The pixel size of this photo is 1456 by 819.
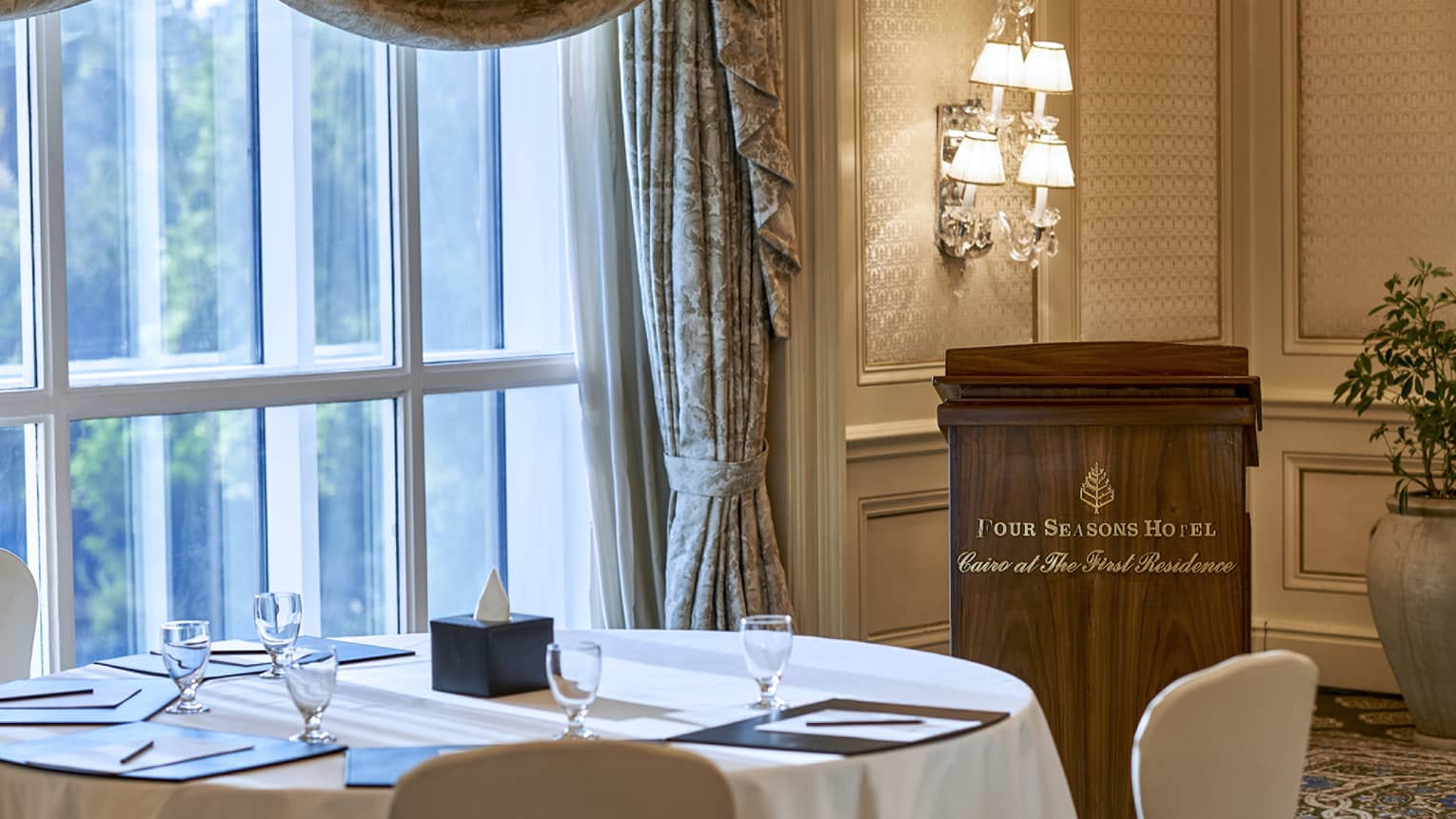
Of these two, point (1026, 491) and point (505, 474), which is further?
point (505, 474)

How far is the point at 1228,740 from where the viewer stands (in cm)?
225

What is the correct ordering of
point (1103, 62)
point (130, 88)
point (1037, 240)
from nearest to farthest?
point (130, 88) < point (1037, 240) < point (1103, 62)

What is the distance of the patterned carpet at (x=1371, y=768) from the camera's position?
4312mm

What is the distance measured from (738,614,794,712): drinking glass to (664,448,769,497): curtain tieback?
1.94 metres

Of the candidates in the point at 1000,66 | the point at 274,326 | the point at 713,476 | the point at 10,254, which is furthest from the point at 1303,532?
the point at 10,254

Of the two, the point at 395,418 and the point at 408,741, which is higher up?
the point at 395,418

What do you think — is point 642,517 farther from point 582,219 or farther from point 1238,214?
point 1238,214

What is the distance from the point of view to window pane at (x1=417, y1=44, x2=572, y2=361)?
4227 mm

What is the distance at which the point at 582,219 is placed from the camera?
432 cm

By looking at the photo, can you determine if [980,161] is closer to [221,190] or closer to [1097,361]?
[1097,361]

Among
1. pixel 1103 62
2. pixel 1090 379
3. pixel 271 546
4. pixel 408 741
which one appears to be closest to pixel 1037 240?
pixel 1103 62

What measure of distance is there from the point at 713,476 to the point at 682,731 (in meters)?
2.09

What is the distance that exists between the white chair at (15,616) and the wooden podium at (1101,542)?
5.53 feet

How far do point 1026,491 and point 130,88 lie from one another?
205 cm
